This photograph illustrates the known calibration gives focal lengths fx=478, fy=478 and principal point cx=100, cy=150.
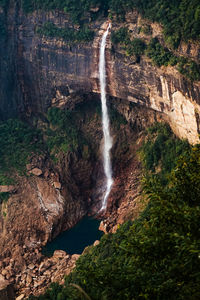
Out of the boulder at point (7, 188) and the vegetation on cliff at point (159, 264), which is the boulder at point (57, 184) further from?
the vegetation on cliff at point (159, 264)

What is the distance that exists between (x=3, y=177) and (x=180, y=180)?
1499cm

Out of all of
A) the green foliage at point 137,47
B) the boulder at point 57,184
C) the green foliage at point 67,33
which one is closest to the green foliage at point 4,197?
the boulder at point 57,184

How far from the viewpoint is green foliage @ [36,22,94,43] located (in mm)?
25859

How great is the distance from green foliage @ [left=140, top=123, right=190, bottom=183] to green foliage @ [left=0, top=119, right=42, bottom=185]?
6602 mm

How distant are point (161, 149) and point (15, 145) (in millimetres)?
8610

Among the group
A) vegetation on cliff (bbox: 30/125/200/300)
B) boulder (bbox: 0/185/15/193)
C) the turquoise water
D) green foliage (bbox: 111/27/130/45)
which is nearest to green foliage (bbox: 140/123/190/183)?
the turquoise water

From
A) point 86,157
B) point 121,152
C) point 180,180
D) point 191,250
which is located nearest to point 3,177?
point 86,157

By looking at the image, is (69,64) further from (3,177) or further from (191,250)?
(191,250)

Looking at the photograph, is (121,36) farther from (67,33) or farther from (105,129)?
(105,129)

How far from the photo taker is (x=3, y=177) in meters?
25.4

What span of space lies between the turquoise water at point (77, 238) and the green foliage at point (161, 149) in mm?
4164

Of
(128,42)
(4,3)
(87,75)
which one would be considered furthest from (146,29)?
(4,3)

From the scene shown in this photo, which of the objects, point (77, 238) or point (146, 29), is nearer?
point (146, 29)

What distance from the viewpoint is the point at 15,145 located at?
2759cm
